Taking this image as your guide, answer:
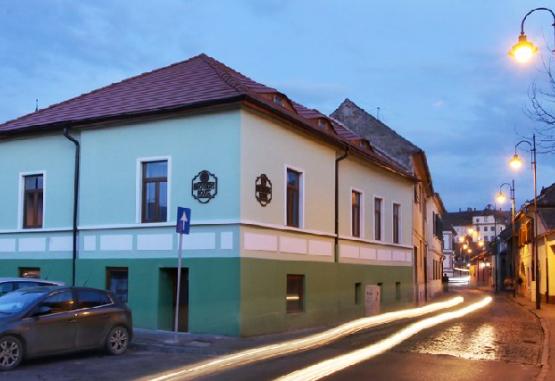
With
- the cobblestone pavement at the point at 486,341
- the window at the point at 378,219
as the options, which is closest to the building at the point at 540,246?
the window at the point at 378,219

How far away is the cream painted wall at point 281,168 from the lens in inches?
693

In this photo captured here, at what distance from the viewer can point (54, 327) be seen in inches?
483

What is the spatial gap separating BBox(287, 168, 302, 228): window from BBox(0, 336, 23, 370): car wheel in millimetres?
9721

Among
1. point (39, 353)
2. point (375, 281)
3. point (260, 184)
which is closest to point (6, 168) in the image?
point (260, 184)

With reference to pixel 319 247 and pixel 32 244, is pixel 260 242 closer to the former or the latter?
pixel 319 247

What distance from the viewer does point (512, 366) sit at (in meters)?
13.4

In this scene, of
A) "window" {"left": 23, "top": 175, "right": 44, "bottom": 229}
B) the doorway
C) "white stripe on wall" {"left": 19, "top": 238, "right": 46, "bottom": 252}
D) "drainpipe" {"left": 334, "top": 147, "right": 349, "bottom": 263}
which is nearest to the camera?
the doorway

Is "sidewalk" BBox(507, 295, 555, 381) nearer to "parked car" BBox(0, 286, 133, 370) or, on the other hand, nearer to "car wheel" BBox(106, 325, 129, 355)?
"car wheel" BBox(106, 325, 129, 355)

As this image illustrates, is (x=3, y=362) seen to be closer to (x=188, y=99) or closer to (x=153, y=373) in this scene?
(x=153, y=373)

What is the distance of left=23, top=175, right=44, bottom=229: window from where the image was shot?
20766mm

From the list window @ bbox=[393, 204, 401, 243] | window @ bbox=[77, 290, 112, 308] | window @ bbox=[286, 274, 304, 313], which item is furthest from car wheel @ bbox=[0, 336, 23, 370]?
window @ bbox=[393, 204, 401, 243]

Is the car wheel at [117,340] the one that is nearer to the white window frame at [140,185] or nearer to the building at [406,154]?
the white window frame at [140,185]

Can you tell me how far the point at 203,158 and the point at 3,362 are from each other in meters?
7.92

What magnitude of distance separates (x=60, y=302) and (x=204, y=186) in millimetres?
5825
